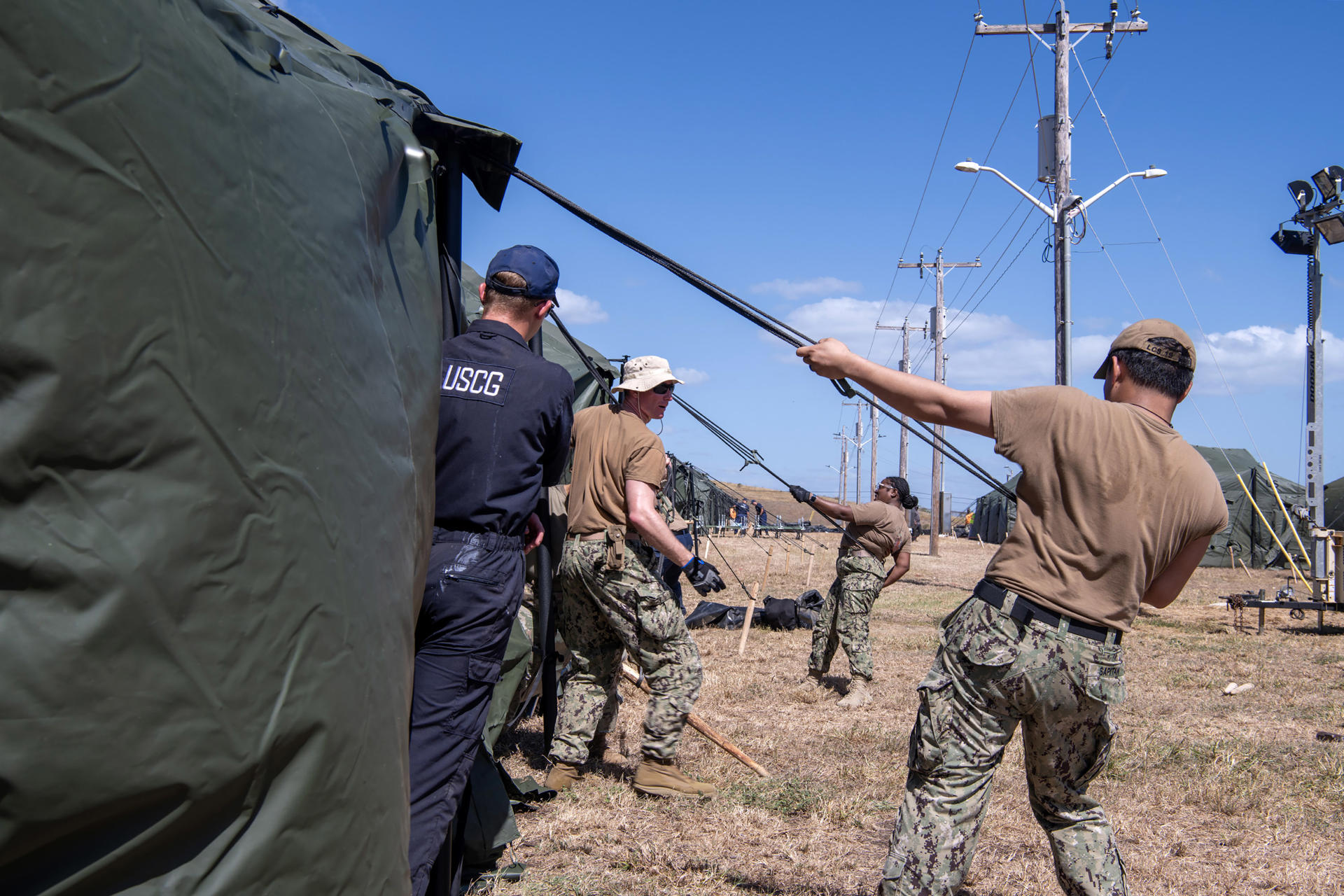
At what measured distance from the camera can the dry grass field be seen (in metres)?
3.52

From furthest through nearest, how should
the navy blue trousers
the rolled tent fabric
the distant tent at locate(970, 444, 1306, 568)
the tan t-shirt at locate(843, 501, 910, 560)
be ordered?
the distant tent at locate(970, 444, 1306, 568)
the tan t-shirt at locate(843, 501, 910, 560)
the navy blue trousers
the rolled tent fabric

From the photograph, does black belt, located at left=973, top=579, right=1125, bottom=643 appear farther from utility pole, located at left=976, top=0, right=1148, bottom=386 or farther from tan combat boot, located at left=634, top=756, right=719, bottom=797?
utility pole, located at left=976, top=0, right=1148, bottom=386

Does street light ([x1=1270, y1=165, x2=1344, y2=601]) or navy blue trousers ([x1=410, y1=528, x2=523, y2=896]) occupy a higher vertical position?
street light ([x1=1270, y1=165, x2=1344, y2=601])

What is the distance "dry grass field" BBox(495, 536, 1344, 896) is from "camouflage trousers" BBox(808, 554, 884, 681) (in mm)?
298

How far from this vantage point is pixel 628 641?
439 centimetres

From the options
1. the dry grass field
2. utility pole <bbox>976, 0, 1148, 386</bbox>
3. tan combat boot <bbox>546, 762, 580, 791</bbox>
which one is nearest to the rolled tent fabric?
the dry grass field

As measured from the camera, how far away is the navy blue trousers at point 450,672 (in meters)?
2.41

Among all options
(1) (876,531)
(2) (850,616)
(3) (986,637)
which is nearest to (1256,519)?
(1) (876,531)

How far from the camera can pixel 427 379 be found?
205 cm

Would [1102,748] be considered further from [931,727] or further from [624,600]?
[624,600]

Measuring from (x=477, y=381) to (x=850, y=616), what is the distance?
5054 millimetres

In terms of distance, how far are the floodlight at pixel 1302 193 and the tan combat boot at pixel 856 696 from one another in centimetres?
1233

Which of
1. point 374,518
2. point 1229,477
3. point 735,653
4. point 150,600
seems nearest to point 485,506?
point 374,518

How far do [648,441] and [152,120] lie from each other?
3.38 m
